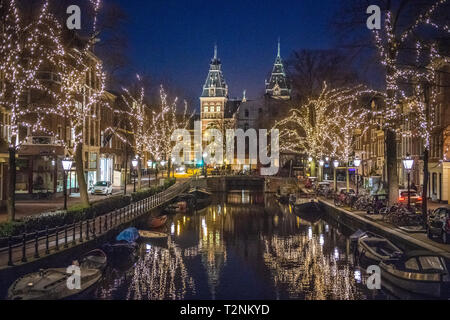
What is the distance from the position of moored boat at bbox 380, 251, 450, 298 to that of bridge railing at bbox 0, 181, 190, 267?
1273 cm

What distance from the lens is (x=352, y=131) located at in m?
57.7

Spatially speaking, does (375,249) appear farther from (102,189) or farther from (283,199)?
(283,199)

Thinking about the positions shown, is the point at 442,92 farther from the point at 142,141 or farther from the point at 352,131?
the point at 142,141

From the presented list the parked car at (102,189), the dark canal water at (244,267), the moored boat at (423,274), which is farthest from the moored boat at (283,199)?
the moored boat at (423,274)

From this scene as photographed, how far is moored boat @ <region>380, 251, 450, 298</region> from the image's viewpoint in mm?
16578

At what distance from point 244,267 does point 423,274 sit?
860 centimetres

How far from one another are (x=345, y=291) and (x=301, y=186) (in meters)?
45.1

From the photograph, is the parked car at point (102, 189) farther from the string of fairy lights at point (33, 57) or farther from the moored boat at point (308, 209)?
the moored boat at point (308, 209)

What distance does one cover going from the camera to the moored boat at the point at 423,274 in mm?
16578

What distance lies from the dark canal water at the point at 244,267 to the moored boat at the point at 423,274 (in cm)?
86

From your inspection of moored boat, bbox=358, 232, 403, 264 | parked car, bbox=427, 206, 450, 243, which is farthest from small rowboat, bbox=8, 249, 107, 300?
parked car, bbox=427, 206, 450, 243

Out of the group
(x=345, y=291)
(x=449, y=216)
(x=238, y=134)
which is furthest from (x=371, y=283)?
(x=238, y=134)

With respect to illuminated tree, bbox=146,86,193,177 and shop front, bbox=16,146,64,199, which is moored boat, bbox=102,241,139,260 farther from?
illuminated tree, bbox=146,86,193,177
